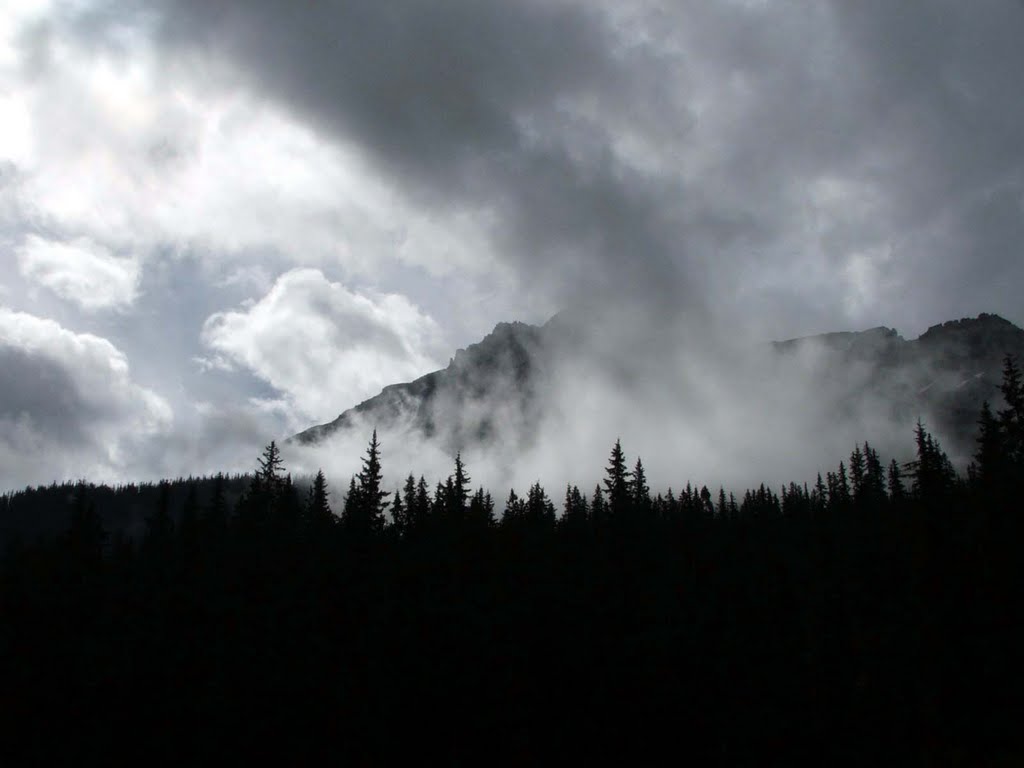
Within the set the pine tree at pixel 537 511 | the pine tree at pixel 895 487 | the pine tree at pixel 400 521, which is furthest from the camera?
the pine tree at pixel 895 487

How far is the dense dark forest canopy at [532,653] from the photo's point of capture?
35.9 m

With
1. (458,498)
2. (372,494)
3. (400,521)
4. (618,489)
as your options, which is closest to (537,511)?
(458,498)

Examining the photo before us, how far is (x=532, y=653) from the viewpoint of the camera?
1667 inches

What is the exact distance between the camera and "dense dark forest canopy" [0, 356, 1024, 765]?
35.9 meters

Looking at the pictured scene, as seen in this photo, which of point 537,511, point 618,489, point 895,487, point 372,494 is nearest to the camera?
point 372,494

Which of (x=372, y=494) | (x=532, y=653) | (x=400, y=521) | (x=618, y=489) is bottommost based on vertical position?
(x=532, y=653)

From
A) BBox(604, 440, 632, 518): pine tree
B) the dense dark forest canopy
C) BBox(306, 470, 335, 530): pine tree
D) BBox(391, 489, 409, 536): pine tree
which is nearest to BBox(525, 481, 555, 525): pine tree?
BBox(604, 440, 632, 518): pine tree

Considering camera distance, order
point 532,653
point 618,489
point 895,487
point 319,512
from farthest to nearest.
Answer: point 895,487 → point 319,512 → point 618,489 → point 532,653

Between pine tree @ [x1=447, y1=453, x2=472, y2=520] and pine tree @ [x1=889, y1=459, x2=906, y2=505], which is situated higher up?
pine tree @ [x1=889, y1=459, x2=906, y2=505]

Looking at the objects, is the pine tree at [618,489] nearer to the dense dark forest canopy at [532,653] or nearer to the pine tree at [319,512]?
the dense dark forest canopy at [532,653]

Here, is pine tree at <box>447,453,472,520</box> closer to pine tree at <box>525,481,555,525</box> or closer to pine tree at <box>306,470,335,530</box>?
pine tree at <box>525,481,555,525</box>

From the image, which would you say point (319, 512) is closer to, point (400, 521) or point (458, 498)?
point (400, 521)

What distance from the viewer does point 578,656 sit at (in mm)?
41969

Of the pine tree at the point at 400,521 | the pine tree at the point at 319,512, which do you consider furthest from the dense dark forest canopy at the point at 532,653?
the pine tree at the point at 400,521
